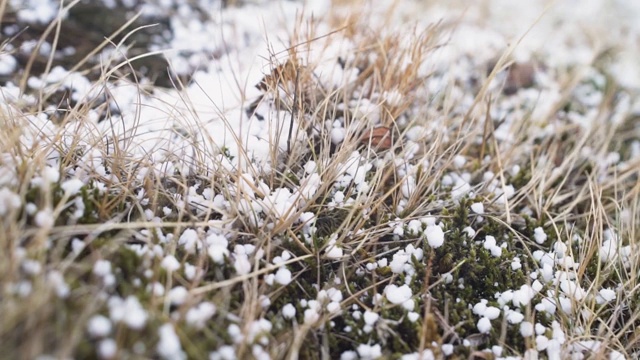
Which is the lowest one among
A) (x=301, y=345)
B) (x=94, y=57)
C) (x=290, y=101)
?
(x=301, y=345)

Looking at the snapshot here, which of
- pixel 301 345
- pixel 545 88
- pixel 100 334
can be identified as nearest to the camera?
pixel 100 334

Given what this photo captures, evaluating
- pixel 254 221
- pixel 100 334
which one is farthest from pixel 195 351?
pixel 254 221

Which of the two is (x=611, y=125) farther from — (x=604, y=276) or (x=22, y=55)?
(x=22, y=55)

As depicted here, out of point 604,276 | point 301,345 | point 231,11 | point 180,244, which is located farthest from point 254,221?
point 231,11

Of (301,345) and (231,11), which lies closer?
(301,345)

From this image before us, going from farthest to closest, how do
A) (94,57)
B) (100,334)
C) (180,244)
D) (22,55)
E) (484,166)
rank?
(94,57), (22,55), (484,166), (180,244), (100,334)

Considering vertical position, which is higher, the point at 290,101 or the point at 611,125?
the point at 290,101
